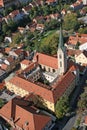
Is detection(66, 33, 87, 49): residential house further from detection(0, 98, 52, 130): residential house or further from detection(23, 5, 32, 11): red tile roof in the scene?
detection(23, 5, 32, 11): red tile roof

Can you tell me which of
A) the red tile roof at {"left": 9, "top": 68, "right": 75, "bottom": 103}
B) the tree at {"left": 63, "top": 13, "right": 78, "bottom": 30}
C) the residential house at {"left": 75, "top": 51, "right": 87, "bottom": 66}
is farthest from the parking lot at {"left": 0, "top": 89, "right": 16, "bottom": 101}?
the tree at {"left": 63, "top": 13, "right": 78, "bottom": 30}

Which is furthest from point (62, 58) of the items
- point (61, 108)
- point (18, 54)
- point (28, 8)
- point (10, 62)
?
point (28, 8)

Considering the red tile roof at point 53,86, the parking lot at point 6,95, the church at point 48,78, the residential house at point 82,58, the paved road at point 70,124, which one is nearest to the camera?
the paved road at point 70,124

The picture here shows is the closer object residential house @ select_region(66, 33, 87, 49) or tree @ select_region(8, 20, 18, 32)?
residential house @ select_region(66, 33, 87, 49)

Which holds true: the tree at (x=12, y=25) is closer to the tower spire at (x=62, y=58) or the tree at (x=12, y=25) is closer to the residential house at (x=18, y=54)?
the residential house at (x=18, y=54)

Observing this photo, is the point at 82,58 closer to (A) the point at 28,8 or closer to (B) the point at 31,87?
(B) the point at 31,87

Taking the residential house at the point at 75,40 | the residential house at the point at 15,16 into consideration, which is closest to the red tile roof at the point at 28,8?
the residential house at the point at 15,16
